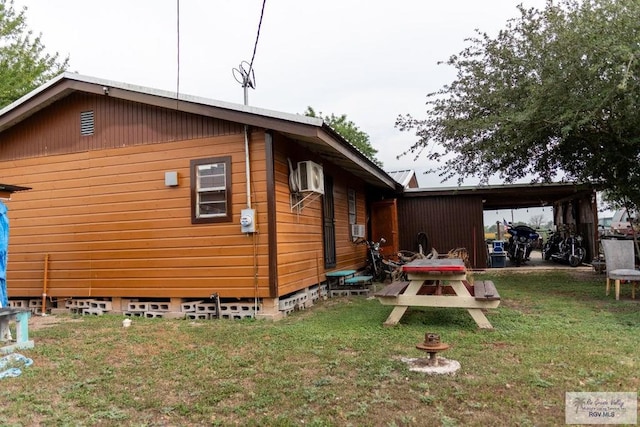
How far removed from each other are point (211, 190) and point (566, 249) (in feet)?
35.9

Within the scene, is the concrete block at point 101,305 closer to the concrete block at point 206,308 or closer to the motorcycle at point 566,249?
the concrete block at point 206,308

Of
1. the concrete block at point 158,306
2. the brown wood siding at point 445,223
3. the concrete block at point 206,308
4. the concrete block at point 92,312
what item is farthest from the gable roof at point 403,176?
the concrete block at point 92,312

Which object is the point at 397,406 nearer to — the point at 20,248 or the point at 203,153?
the point at 203,153

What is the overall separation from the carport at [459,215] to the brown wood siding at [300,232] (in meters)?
3.57

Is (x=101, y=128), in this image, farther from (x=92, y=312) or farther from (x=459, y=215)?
(x=459, y=215)

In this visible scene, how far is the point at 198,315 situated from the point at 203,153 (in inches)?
86.9

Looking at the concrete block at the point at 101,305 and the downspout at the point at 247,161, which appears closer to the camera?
the downspout at the point at 247,161

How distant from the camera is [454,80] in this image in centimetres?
936

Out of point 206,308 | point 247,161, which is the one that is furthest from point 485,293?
point 206,308

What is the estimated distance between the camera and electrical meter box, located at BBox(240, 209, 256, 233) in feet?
18.1

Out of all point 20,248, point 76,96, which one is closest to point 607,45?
point 76,96

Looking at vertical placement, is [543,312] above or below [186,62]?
below

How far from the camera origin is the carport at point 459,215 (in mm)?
11586

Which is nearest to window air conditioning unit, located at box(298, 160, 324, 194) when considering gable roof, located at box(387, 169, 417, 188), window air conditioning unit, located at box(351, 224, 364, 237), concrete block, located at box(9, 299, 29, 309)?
window air conditioning unit, located at box(351, 224, 364, 237)
